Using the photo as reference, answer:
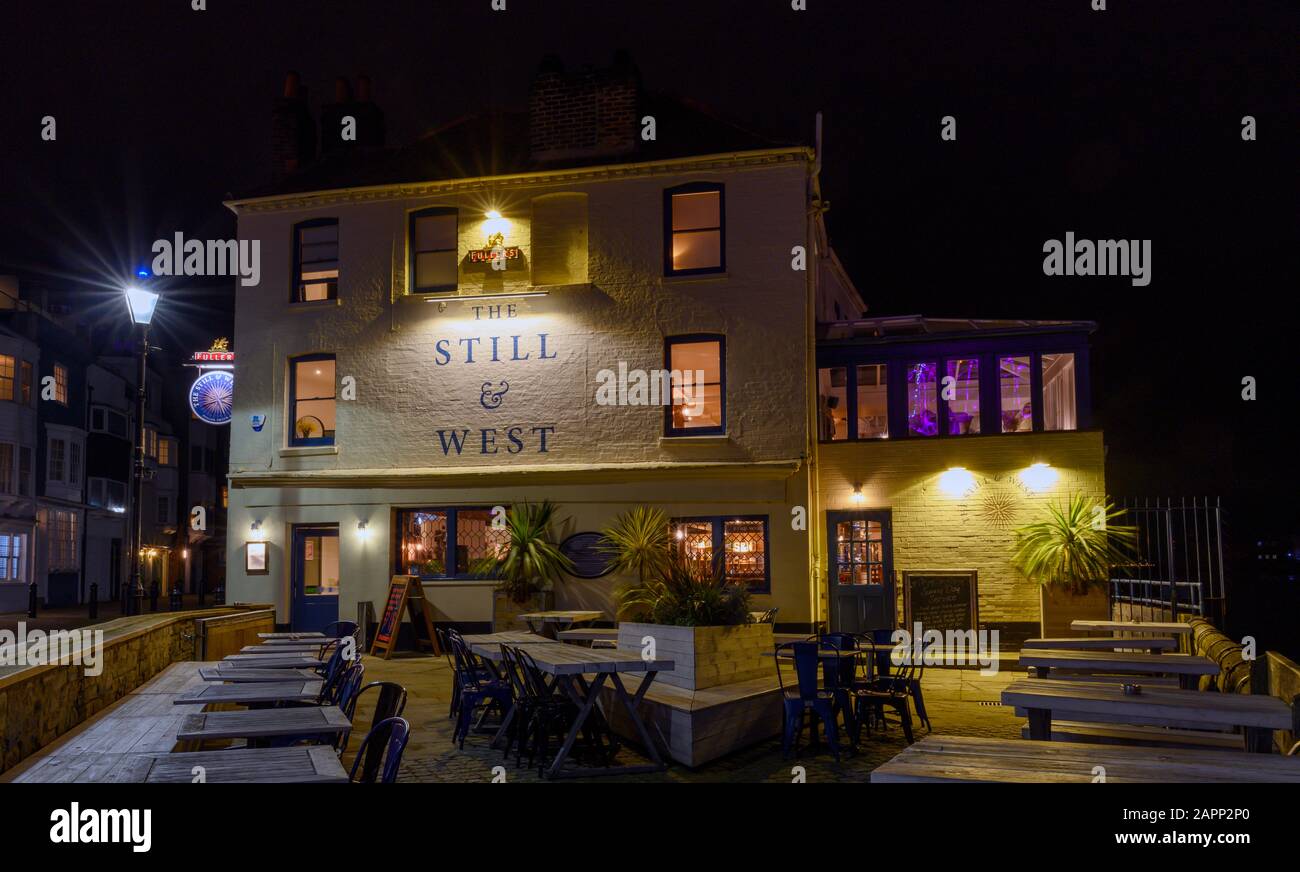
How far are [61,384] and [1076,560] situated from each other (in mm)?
35514

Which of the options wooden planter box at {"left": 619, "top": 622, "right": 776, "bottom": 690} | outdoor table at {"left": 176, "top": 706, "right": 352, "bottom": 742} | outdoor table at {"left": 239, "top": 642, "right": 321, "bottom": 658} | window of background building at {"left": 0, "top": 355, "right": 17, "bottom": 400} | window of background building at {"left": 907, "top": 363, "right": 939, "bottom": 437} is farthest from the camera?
window of background building at {"left": 0, "top": 355, "right": 17, "bottom": 400}

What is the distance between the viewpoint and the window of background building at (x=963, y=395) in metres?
18.2

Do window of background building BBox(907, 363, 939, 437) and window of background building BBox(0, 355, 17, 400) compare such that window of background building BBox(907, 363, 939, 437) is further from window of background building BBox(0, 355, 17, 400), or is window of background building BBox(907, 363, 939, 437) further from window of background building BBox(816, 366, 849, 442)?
window of background building BBox(0, 355, 17, 400)

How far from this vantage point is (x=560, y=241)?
19.3 metres

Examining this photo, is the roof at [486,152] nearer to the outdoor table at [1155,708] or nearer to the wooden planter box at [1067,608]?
the wooden planter box at [1067,608]

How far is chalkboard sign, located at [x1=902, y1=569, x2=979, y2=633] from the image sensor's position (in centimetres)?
1767

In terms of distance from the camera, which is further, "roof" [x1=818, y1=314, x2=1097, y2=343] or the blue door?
the blue door

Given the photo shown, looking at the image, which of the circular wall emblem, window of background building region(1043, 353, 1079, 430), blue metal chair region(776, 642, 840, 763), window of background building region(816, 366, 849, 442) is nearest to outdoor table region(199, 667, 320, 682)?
blue metal chair region(776, 642, 840, 763)

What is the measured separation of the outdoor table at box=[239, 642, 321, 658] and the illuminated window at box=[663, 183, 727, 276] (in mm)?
9786

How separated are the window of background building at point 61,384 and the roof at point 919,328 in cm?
3038

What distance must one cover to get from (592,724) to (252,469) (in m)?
13.0

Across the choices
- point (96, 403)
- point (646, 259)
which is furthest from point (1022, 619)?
point (96, 403)
